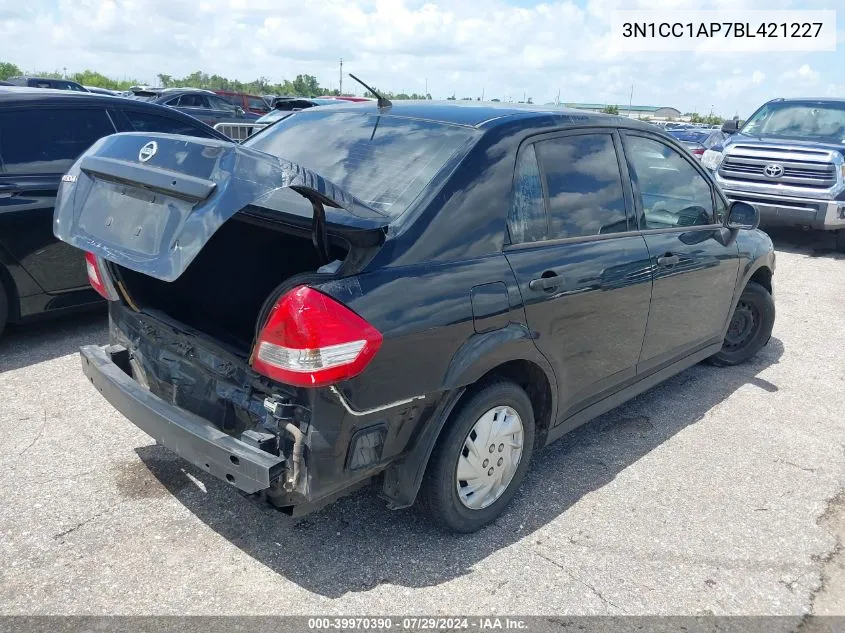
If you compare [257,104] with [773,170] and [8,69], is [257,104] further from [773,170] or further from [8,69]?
[8,69]

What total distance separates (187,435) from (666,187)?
304 centimetres

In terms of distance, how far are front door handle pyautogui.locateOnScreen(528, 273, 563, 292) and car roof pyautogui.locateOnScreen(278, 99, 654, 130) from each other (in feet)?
2.31

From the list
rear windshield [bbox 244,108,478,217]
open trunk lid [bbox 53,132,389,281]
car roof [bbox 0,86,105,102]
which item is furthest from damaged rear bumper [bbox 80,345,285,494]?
car roof [bbox 0,86,105,102]

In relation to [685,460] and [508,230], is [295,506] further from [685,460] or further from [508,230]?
[685,460]

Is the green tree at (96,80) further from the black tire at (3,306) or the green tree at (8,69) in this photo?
the black tire at (3,306)

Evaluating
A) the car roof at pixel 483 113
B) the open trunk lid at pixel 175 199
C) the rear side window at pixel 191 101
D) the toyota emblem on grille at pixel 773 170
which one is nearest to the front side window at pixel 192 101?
the rear side window at pixel 191 101

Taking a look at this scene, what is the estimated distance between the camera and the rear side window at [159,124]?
566cm

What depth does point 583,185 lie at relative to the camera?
343 cm

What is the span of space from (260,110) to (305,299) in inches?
964

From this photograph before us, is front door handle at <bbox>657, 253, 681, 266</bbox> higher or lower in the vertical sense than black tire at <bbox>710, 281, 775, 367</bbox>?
higher

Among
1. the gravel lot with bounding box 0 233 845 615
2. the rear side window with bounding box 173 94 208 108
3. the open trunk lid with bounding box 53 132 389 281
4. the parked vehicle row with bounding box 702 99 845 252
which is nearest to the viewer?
the open trunk lid with bounding box 53 132 389 281

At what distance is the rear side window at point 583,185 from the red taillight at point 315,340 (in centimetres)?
126

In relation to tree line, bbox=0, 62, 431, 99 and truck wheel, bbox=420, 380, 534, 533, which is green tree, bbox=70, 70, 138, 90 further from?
truck wheel, bbox=420, 380, 534, 533

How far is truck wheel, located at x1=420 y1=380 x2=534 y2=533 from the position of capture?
284 cm
